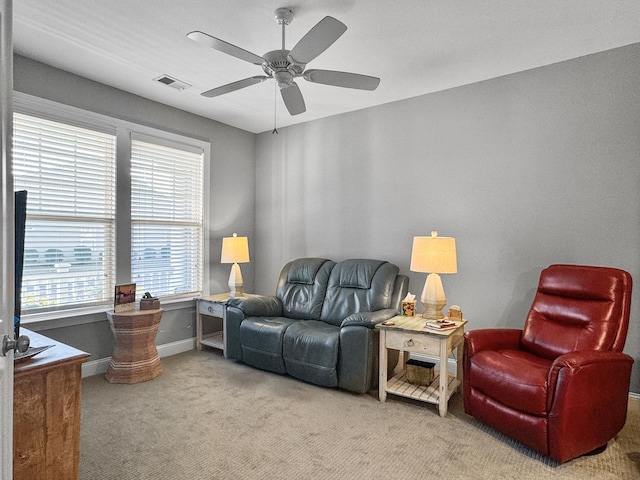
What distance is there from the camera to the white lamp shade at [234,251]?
13.9 ft

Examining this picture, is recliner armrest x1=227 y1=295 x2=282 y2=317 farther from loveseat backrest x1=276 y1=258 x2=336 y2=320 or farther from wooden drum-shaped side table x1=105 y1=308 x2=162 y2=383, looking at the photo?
wooden drum-shaped side table x1=105 y1=308 x2=162 y2=383

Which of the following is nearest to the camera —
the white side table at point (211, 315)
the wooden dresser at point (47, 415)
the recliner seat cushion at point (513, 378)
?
the wooden dresser at point (47, 415)

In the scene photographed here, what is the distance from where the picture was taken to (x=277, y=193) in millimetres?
4867

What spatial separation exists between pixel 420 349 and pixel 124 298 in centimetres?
263

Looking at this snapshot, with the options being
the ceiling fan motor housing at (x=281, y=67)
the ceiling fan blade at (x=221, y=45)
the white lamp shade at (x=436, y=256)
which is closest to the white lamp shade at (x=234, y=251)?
the white lamp shade at (x=436, y=256)

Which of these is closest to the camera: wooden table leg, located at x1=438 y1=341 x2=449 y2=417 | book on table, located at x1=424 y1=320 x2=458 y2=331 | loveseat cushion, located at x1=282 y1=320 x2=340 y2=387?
wooden table leg, located at x1=438 y1=341 x2=449 y2=417

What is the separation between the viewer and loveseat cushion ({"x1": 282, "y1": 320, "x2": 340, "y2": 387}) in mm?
3074

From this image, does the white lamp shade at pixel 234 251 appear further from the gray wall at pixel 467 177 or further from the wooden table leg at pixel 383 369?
the wooden table leg at pixel 383 369

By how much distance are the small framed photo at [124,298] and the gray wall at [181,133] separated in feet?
0.79

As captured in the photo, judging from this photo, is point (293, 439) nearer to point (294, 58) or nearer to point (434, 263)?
point (434, 263)

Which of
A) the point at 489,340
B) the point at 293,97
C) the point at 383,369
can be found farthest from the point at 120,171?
the point at 489,340

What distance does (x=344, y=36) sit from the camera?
2670 mm

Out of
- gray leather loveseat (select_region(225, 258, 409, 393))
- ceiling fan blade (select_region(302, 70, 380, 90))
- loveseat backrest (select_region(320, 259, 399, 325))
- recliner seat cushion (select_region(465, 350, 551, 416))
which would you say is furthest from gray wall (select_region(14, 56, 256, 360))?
recliner seat cushion (select_region(465, 350, 551, 416))

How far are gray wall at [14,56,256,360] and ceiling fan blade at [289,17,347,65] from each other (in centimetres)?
227
